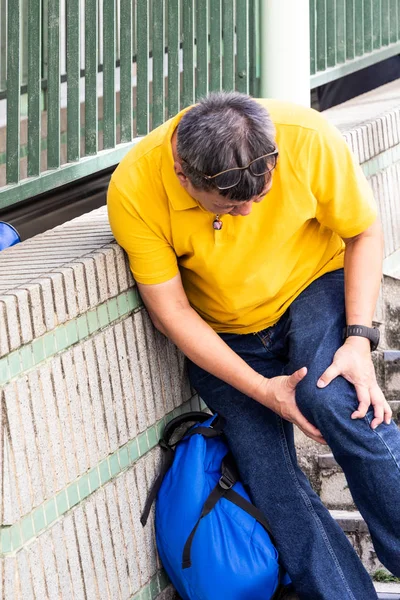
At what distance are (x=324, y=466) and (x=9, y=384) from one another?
1.55 metres

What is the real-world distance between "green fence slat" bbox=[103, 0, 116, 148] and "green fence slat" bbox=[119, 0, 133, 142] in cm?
8

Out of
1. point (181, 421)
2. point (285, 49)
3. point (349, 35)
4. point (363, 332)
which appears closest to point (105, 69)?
point (285, 49)

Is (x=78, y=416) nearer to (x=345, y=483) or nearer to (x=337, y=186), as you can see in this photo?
(x=337, y=186)

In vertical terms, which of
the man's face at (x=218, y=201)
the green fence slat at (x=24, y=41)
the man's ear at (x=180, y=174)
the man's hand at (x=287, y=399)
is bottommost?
the man's hand at (x=287, y=399)

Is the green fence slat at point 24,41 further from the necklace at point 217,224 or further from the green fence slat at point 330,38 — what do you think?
the green fence slat at point 330,38

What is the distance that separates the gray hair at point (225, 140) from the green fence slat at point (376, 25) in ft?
11.9

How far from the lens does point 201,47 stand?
4.43 m

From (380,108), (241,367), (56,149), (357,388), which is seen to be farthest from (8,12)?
(380,108)

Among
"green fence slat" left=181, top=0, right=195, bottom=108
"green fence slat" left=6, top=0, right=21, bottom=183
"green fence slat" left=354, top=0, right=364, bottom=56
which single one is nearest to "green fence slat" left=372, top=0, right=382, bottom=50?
"green fence slat" left=354, top=0, right=364, bottom=56

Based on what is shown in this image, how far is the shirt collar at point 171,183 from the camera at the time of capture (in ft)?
9.41

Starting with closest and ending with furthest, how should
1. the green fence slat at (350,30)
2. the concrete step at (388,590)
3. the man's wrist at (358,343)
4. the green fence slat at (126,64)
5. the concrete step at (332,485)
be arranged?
the man's wrist at (358,343) < the concrete step at (388,590) < the concrete step at (332,485) < the green fence slat at (126,64) < the green fence slat at (350,30)

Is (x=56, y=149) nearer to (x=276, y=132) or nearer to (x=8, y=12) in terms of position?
(x=8, y=12)

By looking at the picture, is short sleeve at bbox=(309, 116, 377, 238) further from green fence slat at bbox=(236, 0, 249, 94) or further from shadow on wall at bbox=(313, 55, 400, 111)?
shadow on wall at bbox=(313, 55, 400, 111)

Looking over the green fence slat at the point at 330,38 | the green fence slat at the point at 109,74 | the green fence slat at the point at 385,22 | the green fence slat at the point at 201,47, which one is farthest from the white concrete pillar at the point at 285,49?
the green fence slat at the point at 385,22
